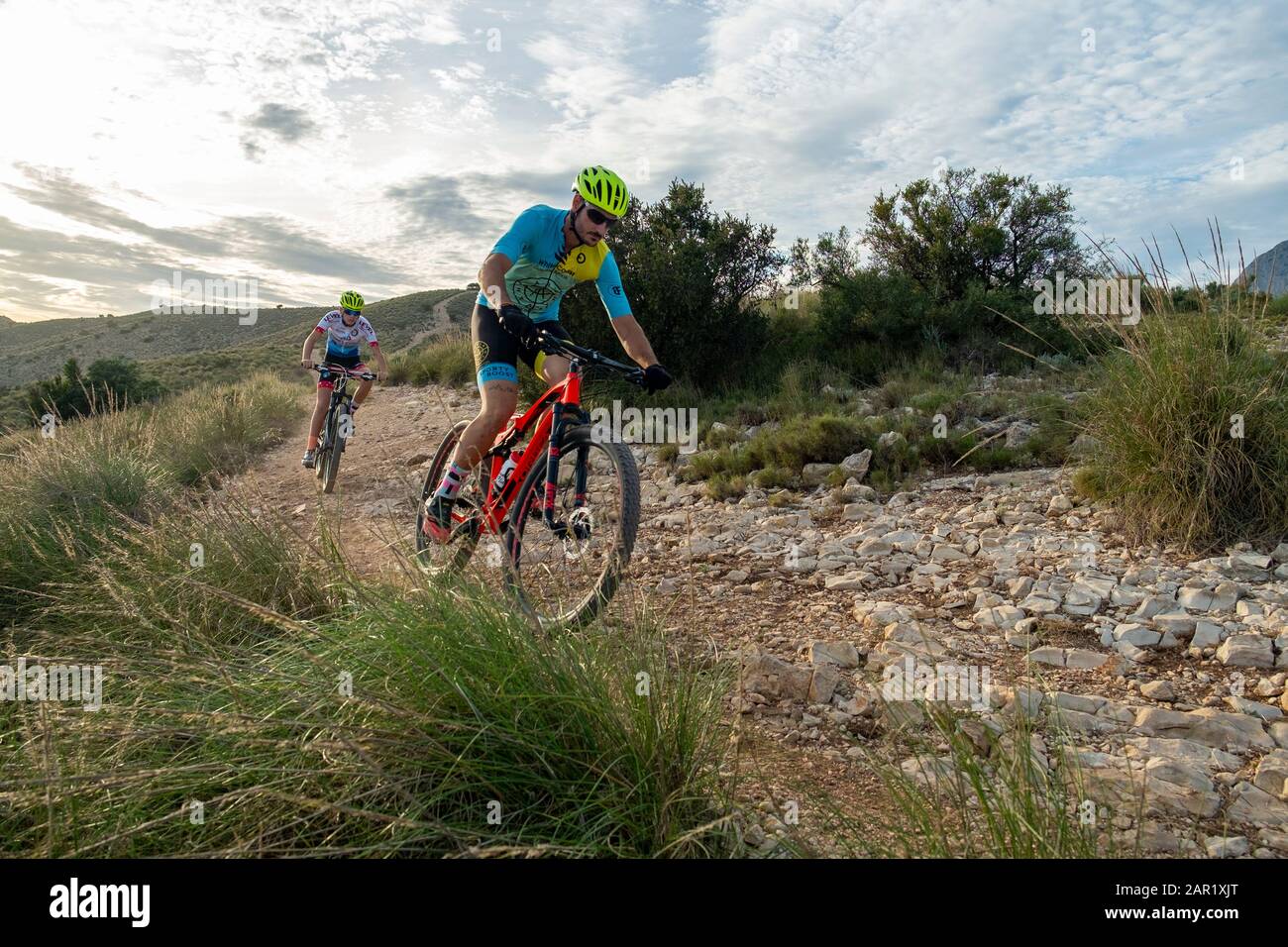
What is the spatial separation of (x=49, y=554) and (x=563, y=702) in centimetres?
461

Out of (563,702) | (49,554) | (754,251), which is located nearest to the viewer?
(563,702)

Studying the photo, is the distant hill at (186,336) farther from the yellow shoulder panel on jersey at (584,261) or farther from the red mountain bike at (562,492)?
the red mountain bike at (562,492)

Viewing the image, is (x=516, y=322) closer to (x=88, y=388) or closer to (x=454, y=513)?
(x=454, y=513)

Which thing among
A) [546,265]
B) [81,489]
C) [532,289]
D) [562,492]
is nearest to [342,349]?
[81,489]

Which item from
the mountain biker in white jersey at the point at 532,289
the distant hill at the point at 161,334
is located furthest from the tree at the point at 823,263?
the distant hill at the point at 161,334

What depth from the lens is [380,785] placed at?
191cm

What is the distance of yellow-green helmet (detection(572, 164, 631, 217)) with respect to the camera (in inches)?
169

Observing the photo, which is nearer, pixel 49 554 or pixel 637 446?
pixel 49 554

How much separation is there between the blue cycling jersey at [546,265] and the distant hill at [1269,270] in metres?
3.93

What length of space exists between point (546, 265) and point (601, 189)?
57 cm

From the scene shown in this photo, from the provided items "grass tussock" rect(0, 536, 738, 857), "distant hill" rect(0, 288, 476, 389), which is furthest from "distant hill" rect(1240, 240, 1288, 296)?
"distant hill" rect(0, 288, 476, 389)
